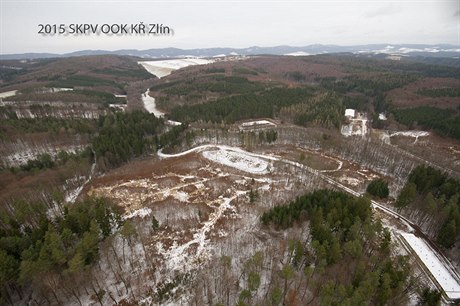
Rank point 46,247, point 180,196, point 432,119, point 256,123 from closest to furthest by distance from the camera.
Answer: point 46,247, point 180,196, point 432,119, point 256,123

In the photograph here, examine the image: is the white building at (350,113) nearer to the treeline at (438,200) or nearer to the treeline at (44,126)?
the treeline at (438,200)

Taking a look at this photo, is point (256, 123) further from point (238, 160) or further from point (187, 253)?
point (187, 253)

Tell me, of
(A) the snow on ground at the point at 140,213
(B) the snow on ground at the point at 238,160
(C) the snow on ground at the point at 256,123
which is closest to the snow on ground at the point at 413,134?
(C) the snow on ground at the point at 256,123

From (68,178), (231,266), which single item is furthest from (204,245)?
(68,178)

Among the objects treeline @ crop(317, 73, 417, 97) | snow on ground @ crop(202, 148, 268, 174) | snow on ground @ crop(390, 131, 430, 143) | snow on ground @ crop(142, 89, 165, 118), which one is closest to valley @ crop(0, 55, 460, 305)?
snow on ground @ crop(202, 148, 268, 174)

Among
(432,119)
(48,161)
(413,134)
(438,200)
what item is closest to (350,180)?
(438,200)

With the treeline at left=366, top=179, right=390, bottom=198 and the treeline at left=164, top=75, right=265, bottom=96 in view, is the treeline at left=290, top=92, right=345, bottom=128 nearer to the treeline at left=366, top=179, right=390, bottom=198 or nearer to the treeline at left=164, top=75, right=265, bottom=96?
the treeline at left=164, top=75, right=265, bottom=96

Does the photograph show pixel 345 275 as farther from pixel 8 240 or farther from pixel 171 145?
pixel 171 145
